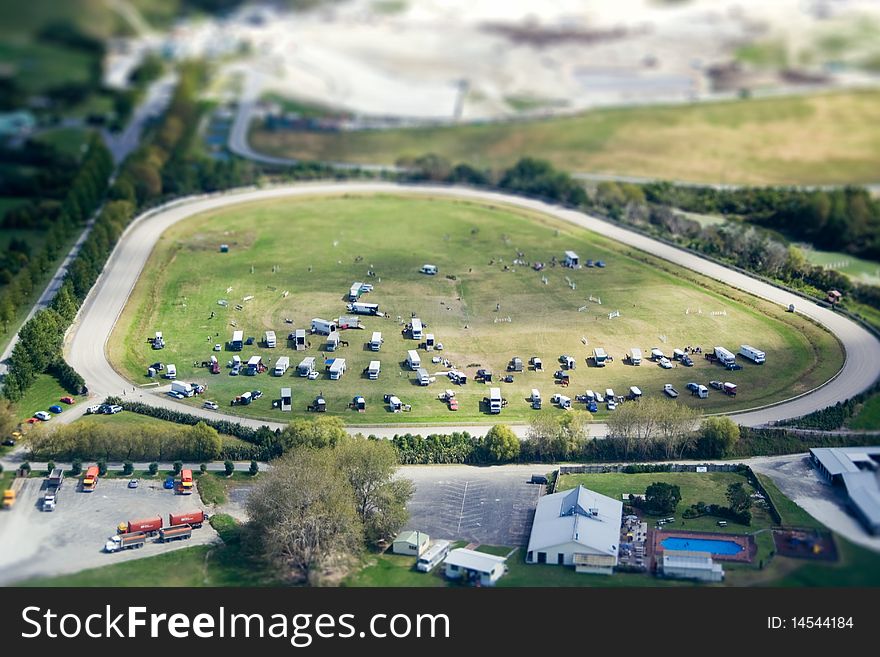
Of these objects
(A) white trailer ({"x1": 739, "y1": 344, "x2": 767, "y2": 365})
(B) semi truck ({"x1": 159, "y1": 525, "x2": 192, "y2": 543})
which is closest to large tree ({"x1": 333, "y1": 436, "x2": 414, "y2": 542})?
(B) semi truck ({"x1": 159, "y1": 525, "x2": 192, "y2": 543})

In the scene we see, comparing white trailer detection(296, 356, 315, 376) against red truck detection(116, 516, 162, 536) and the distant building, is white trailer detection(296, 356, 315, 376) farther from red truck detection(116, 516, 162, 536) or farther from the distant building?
the distant building

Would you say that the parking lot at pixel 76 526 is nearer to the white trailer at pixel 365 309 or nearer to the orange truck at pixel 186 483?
the orange truck at pixel 186 483

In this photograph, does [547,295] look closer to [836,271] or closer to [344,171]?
[836,271]

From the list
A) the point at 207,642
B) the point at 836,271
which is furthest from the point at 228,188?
the point at 207,642

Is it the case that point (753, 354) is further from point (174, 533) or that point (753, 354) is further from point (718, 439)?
point (174, 533)

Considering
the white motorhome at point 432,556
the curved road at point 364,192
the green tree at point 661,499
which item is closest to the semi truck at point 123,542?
the curved road at point 364,192

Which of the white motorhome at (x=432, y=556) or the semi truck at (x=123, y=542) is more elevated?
the white motorhome at (x=432, y=556)
